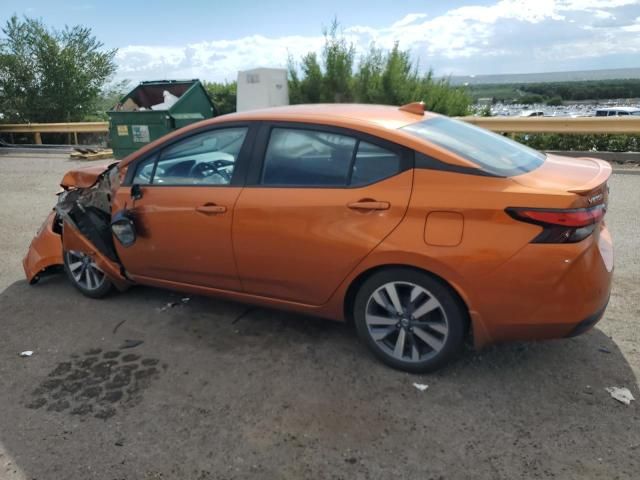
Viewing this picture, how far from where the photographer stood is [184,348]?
3725 mm

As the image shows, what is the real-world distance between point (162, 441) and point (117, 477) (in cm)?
29

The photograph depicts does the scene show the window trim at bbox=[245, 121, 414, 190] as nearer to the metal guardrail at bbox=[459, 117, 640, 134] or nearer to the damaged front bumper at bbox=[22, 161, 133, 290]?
the damaged front bumper at bbox=[22, 161, 133, 290]

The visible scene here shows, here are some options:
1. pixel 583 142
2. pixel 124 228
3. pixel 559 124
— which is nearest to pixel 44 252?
pixel 124 228

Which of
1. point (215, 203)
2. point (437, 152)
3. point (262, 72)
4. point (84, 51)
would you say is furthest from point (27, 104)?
point (437, 152)

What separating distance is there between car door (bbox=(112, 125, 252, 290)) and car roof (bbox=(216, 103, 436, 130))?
18 cm

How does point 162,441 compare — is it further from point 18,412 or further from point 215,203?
point 215,203

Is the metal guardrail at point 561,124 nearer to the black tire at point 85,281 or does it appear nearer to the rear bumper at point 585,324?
the rear bumper at point 585,324

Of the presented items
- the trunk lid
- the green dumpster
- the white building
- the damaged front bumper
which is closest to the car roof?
the trunk lid

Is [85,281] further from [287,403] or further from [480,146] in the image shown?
[480,146]

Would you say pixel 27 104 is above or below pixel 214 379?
above

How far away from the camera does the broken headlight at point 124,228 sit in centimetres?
414

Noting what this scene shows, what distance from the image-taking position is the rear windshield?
3.10 metres

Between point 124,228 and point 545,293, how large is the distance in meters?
3.05

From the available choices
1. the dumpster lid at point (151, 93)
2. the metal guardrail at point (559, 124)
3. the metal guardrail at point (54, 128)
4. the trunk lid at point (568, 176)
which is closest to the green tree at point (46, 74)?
the metal guardrail at point (54, 128)
